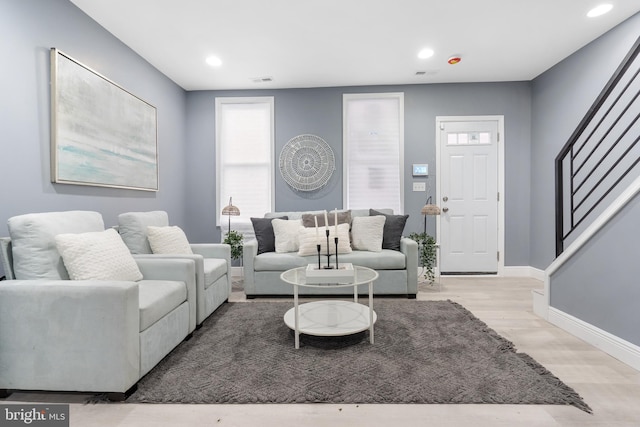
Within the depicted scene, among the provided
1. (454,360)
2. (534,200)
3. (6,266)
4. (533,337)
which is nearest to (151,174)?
(6,266)

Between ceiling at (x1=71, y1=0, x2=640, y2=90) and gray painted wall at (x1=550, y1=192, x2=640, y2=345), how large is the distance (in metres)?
1.89

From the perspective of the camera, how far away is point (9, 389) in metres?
1.55

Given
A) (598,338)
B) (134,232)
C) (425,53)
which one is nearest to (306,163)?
(425,53)

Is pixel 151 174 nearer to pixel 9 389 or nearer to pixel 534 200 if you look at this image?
pixel 9 389

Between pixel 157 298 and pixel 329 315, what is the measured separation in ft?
3.86

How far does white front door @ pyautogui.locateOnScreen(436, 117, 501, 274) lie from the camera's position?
13.6 feet

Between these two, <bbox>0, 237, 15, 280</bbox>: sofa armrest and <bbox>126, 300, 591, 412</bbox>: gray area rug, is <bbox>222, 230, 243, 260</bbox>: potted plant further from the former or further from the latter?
<bbox>0, 237, 15, 280</bbox>: sofa armrest

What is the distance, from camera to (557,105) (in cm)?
360

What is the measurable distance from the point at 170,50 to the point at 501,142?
13.6 feet

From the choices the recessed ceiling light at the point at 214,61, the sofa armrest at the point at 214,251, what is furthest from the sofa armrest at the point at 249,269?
the recessed ceiling light at the point at 214,61

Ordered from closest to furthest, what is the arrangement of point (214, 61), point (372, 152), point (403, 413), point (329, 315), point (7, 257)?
point (403, 413) → point (7, 257) → point (329, 315) → point (214, 61) → point (372, 152)

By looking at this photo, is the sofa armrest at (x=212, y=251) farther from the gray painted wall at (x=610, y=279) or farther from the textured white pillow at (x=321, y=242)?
the gray painted wall at (x=610, y=279)

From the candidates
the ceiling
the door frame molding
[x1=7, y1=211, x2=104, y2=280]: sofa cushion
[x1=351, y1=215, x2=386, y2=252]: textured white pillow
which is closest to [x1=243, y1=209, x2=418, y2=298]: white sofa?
[x1=351, y1=215, x2=386, y2=252]: textured white pillow

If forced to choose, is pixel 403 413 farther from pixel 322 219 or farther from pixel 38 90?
pixel 38 90
